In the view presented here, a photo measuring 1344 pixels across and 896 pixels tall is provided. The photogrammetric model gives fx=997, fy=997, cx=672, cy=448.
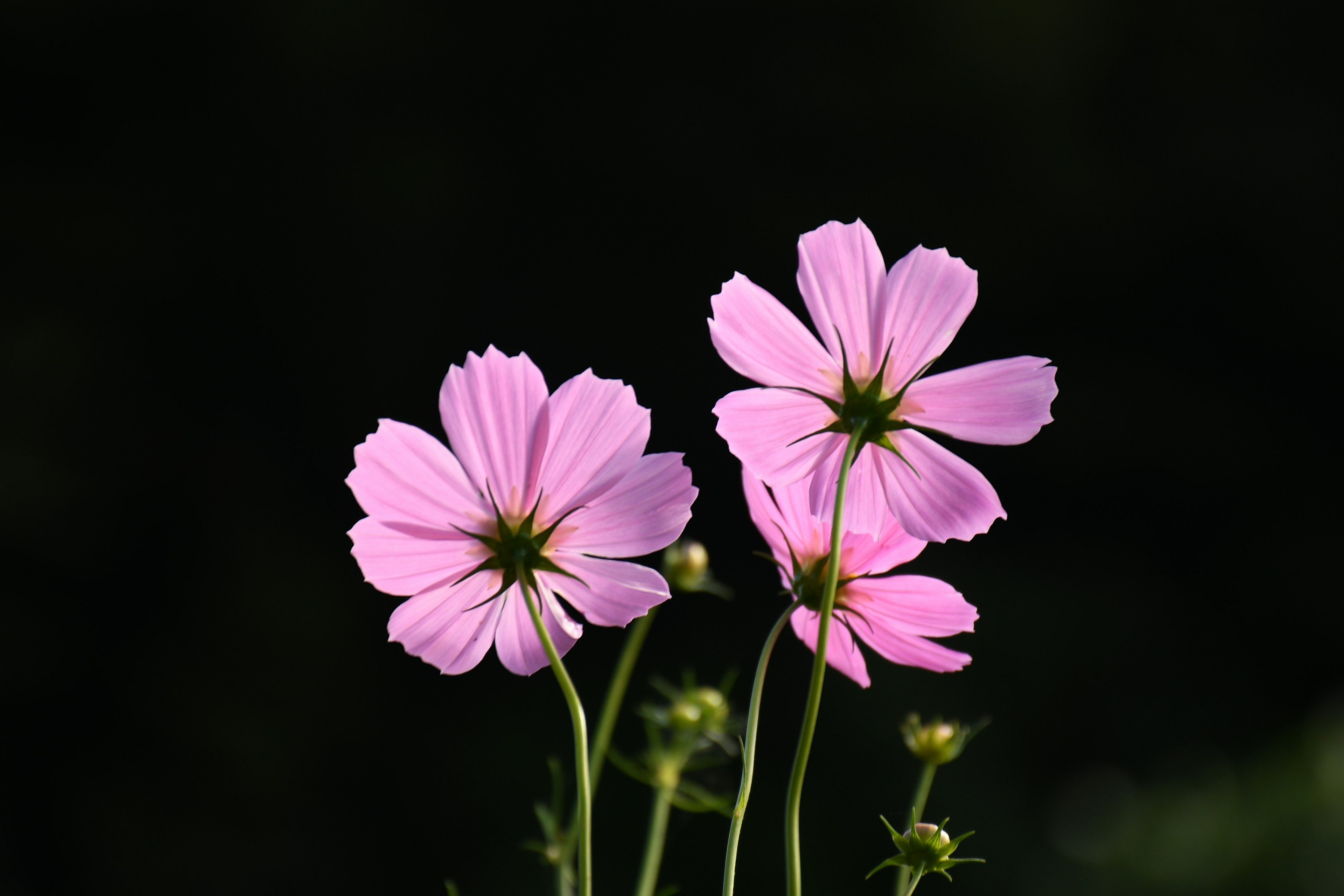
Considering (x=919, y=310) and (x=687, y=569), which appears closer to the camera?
(x=919, y=310)

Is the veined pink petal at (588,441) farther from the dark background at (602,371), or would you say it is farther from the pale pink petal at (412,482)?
the dark background at (602,371)

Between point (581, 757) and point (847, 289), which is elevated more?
point (847, 289)

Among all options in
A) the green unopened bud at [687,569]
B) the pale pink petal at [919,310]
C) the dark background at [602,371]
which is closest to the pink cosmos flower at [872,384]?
the pale pink petal at [919,310]

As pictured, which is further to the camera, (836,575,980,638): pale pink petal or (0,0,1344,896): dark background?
(0,0,1344,896): dark background

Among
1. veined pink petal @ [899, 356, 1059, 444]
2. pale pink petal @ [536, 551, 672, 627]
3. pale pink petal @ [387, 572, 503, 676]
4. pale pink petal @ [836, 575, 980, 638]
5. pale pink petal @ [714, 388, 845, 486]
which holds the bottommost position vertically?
pale pink petal @ [387, 572, 503, 676]

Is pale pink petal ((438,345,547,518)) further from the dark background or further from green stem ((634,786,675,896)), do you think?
the dark background

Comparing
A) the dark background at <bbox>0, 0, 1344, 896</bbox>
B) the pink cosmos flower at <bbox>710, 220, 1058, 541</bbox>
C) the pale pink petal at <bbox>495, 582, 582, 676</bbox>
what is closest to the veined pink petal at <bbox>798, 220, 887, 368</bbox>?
the pink cosmos flower at <bbox>710, 220, 1058, 541</bbox>

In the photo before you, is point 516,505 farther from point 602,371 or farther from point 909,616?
point 602,371

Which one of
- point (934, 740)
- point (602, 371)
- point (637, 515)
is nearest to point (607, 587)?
point (637, 515)

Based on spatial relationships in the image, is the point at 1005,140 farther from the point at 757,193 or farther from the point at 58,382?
the point at 58,382
